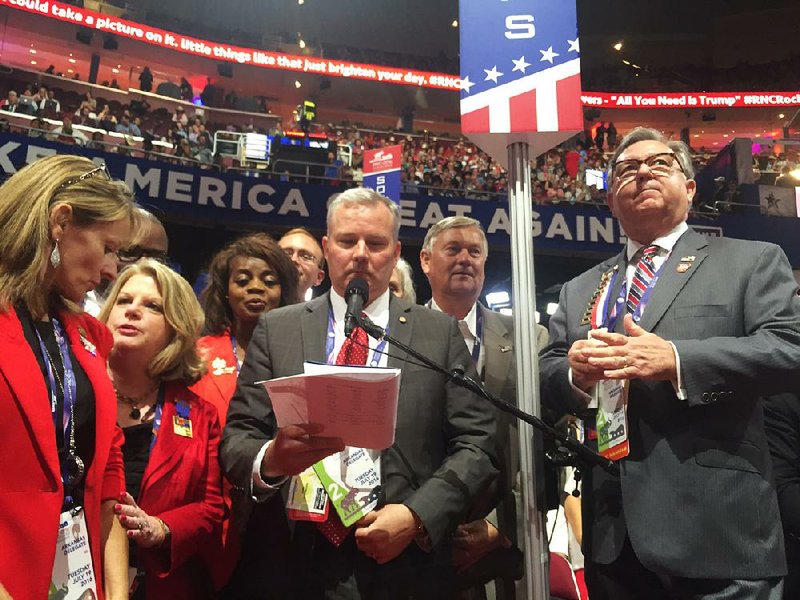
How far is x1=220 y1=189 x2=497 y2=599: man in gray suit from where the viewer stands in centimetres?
160

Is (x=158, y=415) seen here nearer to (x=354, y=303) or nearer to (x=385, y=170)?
(x=354, y=303)

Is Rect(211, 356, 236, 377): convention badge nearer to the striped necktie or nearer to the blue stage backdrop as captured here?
the striped necktie

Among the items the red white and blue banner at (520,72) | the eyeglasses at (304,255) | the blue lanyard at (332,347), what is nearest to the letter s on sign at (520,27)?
the red white and blue banner at (520,72)

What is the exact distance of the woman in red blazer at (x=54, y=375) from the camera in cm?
127

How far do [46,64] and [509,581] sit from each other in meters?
23.4

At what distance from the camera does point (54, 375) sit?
1417mm

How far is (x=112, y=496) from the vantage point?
5.54 feet

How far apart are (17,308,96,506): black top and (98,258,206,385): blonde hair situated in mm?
707

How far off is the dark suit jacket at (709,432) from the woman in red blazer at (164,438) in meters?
1.15

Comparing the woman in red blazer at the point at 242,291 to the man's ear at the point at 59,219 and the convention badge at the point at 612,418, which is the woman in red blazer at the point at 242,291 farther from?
the convention badge at the point at 612,418

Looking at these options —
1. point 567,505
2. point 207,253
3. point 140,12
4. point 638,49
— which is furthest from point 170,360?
point 638,49

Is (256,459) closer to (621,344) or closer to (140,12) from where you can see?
(621,344)

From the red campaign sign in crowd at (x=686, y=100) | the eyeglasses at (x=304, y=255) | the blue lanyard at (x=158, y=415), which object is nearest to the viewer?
the blue lanyard at (x=158, y=415)

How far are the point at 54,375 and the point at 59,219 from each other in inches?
13.6
